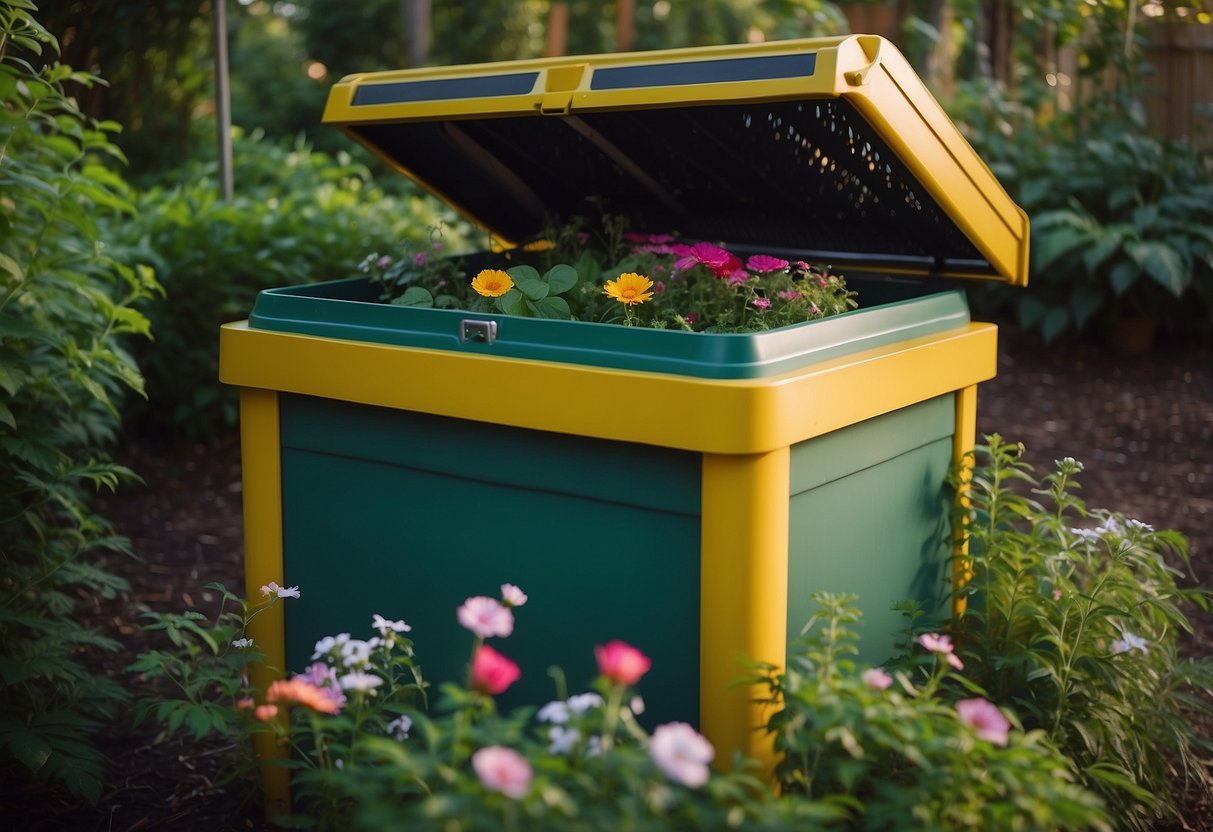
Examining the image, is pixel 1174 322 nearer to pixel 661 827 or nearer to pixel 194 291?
pixel 194 291

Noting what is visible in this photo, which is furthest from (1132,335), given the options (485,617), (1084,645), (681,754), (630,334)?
(681,754)

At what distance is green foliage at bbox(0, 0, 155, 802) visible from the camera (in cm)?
234

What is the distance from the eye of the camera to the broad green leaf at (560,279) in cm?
223

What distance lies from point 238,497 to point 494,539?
2.73 m

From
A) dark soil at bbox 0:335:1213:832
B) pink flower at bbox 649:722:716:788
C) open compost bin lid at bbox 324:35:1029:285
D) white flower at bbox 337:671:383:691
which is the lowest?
dark soil at bbox 0:335:1213:832

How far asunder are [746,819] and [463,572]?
746 mm

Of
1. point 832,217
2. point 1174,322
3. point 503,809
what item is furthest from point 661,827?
point 1174,322

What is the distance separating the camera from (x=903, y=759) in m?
1.79

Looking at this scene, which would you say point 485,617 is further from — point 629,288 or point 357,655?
Answer: point 629,288

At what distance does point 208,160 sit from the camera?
639cm

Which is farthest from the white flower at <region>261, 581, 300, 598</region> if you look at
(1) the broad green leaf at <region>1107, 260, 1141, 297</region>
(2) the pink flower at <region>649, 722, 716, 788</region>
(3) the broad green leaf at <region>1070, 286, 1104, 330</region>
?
(3) the broad green leaf at <region>1070, 286, 1104, 330</region>

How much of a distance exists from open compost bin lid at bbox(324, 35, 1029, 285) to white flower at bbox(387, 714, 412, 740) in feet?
3.41

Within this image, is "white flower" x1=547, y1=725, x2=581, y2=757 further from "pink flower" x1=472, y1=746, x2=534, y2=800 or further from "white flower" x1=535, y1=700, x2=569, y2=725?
"pink flower" x1=472, y1=746, x2=534, y2=800

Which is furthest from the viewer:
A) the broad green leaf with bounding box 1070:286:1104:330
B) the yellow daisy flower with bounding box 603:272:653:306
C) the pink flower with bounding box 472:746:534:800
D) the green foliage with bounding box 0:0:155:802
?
the broad green leaf with bounding box 1070:286:1104:330
